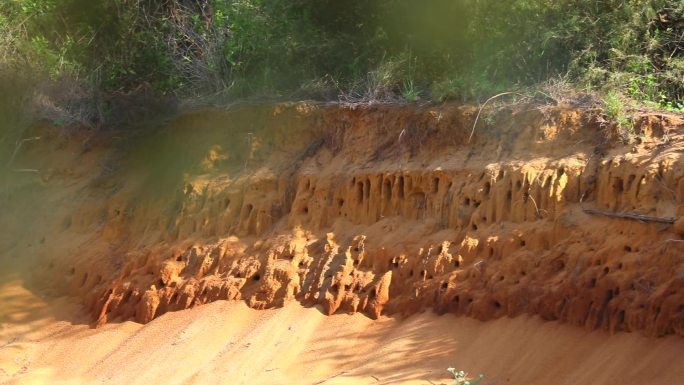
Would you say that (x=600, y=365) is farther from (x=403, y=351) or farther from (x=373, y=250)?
(x=373, y=250)

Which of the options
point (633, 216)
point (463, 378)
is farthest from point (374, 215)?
point (633, 216)

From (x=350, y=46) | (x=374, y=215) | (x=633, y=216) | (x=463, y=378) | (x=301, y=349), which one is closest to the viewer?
(x=463, y=378)

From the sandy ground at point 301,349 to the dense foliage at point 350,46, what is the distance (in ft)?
9.98

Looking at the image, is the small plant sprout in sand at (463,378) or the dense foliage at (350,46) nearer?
the small plant sprout in sand at (463,378)

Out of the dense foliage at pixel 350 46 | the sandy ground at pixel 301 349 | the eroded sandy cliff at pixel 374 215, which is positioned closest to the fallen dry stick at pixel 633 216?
the eroded sandy cliff at pixel 374 215

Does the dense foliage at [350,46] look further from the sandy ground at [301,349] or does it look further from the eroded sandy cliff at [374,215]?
the sandy ground at [301,349]

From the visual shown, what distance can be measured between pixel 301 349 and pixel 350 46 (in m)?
4.81

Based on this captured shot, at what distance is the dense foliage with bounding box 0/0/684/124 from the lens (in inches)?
462

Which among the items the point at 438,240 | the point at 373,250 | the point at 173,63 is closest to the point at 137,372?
the point at 373,250

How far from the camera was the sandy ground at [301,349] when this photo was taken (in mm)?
8617

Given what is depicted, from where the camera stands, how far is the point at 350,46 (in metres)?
13.7

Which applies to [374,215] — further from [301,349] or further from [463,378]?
[463,378]

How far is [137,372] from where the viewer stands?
1146 cm

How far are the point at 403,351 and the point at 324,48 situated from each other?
549 centimetres
